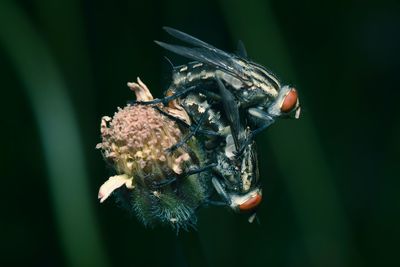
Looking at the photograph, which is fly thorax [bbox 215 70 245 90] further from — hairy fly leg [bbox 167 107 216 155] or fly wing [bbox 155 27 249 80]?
hairy fly leg [bbox 167 107 216 155]

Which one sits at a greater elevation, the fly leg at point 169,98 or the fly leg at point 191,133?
the fly leg at point 169,98

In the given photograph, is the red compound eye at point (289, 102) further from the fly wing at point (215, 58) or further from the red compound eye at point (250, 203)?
the red compound eye at point (250, 203)
